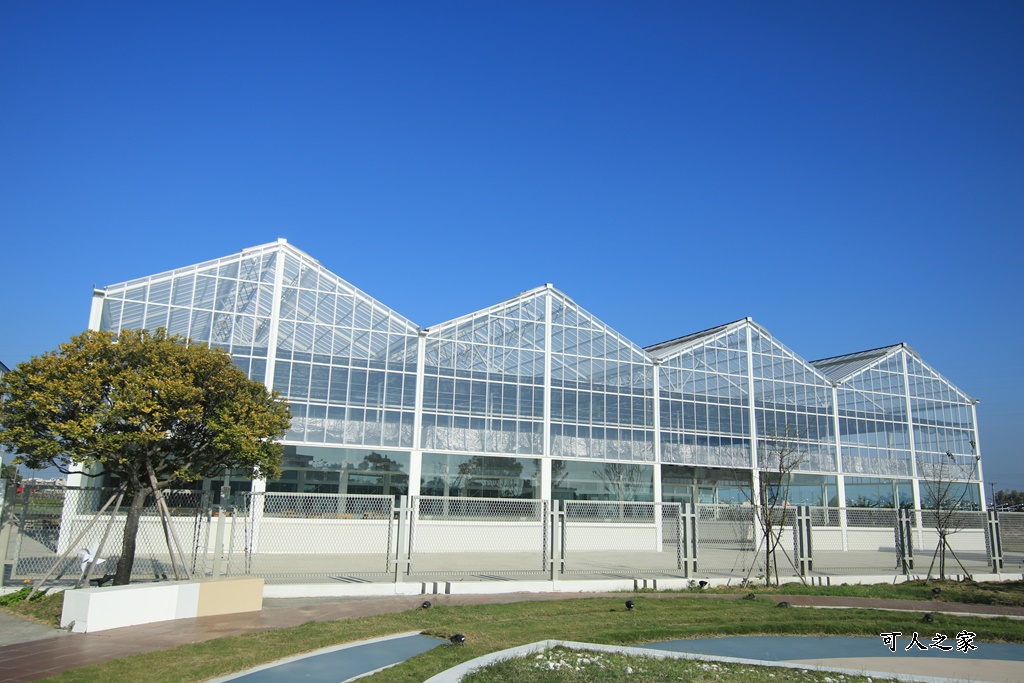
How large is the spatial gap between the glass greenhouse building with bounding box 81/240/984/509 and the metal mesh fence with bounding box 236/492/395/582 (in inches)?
108

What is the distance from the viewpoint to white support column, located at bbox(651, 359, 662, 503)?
3666 cm

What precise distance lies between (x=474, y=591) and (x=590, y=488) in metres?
17.6

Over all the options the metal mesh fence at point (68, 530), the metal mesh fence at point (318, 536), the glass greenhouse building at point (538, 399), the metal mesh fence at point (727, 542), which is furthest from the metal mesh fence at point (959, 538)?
the metal mesh fence at point (68, 530)

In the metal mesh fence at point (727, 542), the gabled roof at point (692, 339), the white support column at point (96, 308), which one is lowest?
the metal mesh fence at point (727, 542)

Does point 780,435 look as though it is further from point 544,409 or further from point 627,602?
point 627,602

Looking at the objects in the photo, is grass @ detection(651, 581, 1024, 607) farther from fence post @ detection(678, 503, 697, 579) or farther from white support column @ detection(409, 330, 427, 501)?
white support column @ detection(409, 330, 427, 501)

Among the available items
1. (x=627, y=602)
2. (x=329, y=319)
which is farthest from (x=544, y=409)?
(x=627, y=602)

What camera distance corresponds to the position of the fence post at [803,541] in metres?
22.4

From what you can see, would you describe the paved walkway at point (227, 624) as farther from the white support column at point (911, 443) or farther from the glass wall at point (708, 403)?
the white support column at point (911, 443)

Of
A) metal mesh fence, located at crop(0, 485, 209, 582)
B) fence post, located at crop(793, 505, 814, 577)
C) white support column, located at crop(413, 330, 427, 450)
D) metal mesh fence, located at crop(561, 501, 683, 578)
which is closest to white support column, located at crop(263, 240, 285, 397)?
white support column, located at crop(413, 330, 427, 450)

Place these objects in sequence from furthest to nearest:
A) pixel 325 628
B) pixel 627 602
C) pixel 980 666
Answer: pixel 627 602 < pixel 325 628 < pixel 980 666

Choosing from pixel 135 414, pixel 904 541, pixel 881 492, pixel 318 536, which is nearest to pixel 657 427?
pixel 904 541

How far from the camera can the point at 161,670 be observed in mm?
9961

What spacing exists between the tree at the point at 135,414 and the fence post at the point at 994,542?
25.3 m
